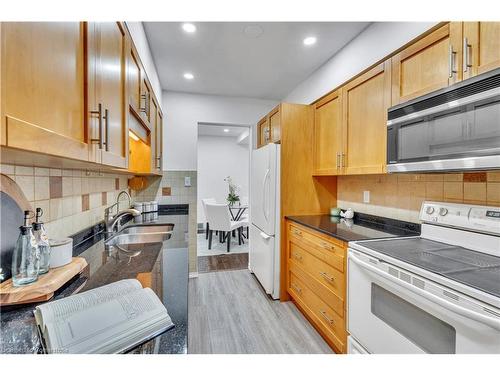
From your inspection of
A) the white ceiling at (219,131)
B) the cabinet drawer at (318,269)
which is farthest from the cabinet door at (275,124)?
the white ceiling at (219,131)

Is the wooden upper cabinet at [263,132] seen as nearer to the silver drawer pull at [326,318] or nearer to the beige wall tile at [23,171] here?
the silver drawer pull at [326,318]

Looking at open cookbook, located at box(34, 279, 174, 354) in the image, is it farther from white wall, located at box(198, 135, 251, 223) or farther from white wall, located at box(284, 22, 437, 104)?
white wall, located at box(198, 135, 251, 223)

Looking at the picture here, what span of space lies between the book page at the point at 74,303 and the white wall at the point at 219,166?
18.0ft

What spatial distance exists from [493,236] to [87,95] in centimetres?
193

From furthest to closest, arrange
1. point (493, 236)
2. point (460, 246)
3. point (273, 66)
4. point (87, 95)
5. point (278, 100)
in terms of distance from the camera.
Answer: point (278, 100)
point (273, 66)
point (460, 246)
point (493, 236)
point (87, 95)

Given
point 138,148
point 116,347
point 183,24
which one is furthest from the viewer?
point 138,148

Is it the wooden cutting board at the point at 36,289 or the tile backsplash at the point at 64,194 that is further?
the tile backsplash at the point at 64,194

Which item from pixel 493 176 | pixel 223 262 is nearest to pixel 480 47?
pixel 493 176

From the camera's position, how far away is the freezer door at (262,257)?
2.56m
